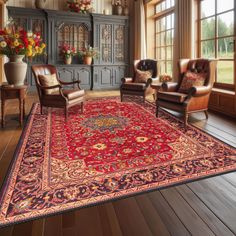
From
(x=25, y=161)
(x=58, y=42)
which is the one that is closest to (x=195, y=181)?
(x=25, y=161)

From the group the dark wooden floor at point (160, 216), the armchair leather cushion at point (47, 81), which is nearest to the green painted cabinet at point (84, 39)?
the armchair leather cushion at point (47, 81)

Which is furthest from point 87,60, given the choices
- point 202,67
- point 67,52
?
point 202,67

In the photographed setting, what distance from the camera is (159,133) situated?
10.6 ft

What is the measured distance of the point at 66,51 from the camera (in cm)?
715

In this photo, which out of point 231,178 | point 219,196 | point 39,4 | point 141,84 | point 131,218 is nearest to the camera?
point 131,218

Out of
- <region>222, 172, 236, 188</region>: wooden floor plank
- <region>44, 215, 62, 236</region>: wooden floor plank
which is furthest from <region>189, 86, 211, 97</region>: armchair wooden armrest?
<region>44, 215, 62, 236</region>: wooden floor plank

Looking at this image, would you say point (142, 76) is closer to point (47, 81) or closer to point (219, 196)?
point (47, 81)

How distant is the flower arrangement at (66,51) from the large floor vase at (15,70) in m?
3.72

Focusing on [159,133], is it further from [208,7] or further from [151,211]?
[208,7]

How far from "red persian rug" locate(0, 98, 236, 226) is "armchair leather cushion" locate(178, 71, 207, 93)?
0.62 metres

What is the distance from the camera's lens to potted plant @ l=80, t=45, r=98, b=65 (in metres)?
7.44

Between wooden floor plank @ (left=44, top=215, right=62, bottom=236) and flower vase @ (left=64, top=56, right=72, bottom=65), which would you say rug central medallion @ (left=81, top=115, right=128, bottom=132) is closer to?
wooden floor plank @ (left=44, top=215, right=62, bottom=236)

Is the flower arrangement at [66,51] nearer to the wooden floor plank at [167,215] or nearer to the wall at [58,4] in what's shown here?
the wall at [58,4]

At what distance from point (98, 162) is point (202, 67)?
2.71 m
